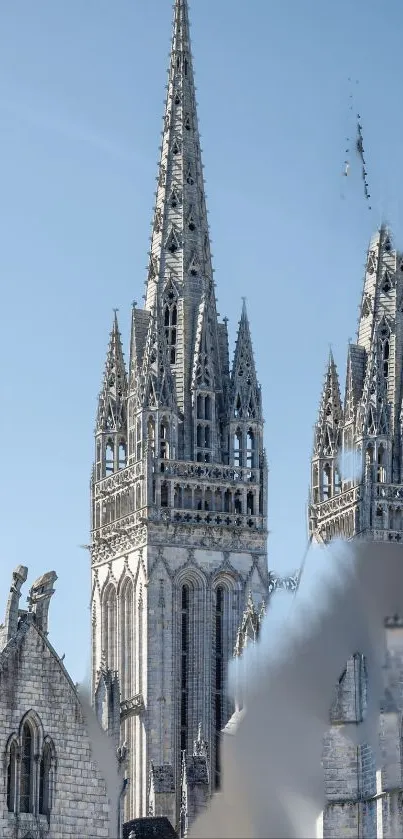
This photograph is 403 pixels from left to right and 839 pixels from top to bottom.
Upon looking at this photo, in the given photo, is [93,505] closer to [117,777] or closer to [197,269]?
[197,269]

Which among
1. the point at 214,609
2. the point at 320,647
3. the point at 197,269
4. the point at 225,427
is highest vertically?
the point at 197,269

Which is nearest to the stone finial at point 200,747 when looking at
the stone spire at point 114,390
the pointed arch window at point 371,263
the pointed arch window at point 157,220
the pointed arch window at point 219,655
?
the pointed arch window at point 219,655

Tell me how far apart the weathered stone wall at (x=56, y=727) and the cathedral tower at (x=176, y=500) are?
4793cm

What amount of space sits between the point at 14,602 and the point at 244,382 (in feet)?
185

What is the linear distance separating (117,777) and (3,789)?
2.90 m

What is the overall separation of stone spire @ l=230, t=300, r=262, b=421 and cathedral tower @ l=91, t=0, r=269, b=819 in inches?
1.6

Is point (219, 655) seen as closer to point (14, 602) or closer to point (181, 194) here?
point (181, 194)

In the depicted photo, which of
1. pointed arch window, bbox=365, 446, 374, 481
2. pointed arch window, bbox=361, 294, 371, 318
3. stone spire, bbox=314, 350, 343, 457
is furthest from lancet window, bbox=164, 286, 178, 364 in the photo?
pointed arch window, bbox=365, 446, 374, 481

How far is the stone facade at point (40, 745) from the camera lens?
49312 mm

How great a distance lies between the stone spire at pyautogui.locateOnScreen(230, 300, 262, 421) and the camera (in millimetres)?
105938

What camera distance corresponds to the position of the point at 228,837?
44.0 m

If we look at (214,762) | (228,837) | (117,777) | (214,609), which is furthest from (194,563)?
(228,837)

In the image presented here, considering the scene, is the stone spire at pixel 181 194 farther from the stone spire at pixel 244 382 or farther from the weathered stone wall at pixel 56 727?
the weathered stone wall at pixel 56 727

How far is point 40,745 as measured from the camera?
4991cm
